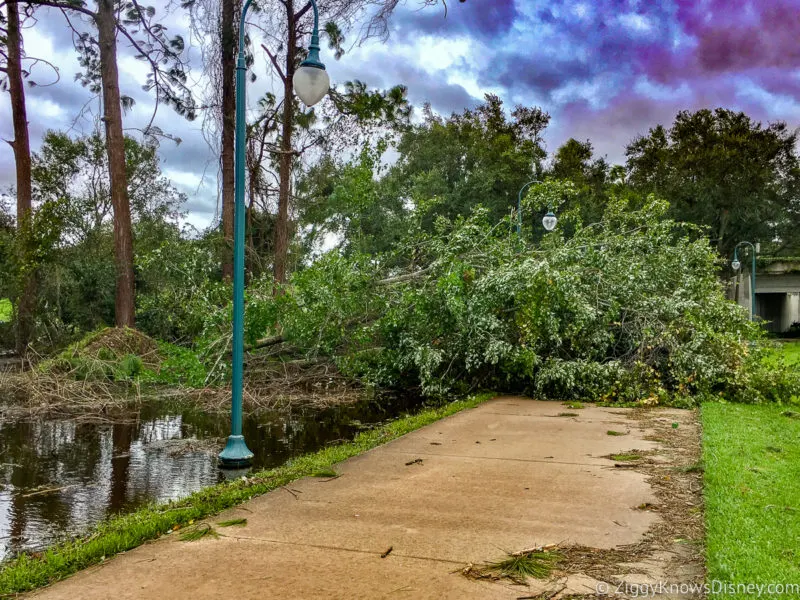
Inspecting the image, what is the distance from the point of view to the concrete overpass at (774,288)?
144 ft

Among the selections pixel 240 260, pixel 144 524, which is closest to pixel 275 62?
pixel 240 260

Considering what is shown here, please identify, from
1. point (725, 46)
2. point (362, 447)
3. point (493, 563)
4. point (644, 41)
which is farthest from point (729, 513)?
point (725, 46)

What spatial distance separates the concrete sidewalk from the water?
1.19m

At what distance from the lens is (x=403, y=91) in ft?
74.4

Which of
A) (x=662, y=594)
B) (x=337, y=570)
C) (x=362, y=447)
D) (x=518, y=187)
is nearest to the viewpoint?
(x=662, y=594)

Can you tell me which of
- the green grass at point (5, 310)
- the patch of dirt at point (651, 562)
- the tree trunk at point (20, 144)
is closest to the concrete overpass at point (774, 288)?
the tree trunk at point (20, 144)

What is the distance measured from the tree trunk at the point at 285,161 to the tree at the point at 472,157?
17.1m

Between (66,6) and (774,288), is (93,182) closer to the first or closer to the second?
(66,6)

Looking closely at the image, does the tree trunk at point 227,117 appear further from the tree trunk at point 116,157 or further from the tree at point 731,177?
the tree at point 731,177

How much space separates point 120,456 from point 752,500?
624cm

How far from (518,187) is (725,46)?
815 inches

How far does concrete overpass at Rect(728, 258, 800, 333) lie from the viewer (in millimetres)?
43938

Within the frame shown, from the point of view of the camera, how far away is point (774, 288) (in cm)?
4781

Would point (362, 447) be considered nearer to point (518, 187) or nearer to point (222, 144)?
point (222, 144)
